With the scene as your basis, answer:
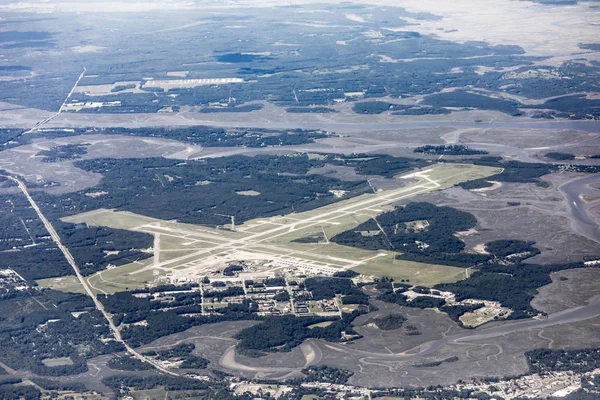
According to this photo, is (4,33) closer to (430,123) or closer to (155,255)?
(430,123)

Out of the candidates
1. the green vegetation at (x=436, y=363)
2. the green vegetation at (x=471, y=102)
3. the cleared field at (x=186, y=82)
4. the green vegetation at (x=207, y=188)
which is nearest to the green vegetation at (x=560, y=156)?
the green vegetation at (x=471, y=102)

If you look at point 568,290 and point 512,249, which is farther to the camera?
point 512,249

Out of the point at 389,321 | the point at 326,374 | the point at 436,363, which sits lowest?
the point at 389,321

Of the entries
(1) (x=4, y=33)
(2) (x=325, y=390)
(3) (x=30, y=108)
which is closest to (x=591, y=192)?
(2) (x=325, y=390)

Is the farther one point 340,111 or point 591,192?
point 340,111

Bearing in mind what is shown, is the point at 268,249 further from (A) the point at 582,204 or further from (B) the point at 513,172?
(B) the point at 513,172

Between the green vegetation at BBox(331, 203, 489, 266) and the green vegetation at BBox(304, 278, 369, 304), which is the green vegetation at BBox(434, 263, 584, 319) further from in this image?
the green vegetation at BBox(304, 278, 369, 304)

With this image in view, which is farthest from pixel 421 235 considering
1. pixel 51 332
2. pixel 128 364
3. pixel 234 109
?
pixel 234 109

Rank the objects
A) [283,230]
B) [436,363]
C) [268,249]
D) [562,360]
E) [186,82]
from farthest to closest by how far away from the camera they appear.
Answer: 1. [186,82]
2. [283,230]
3. [268,249]
4. [436,363]
5. [562,360]
